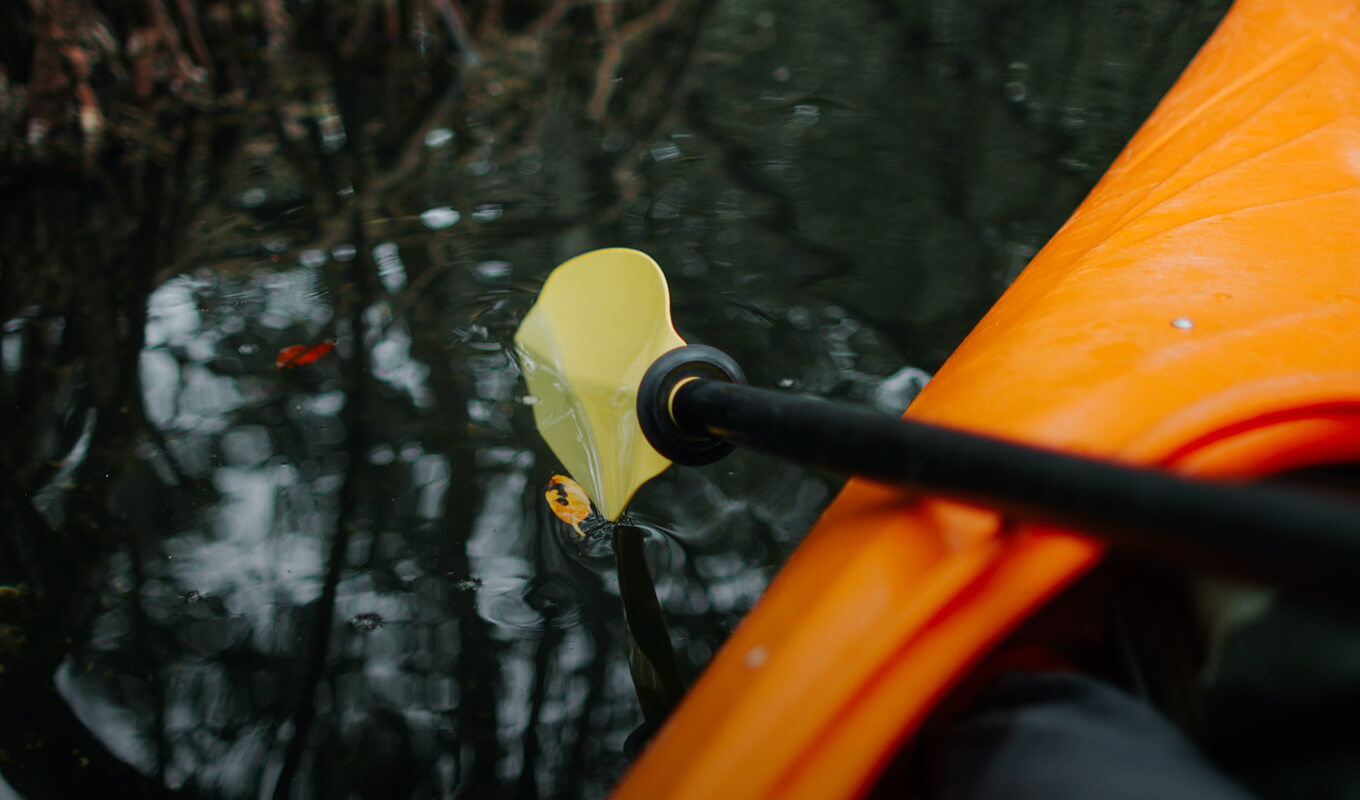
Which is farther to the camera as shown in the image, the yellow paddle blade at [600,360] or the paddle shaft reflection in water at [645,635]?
the yellow paddle blade at [600,360]

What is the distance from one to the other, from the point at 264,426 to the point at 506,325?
22.2 inches

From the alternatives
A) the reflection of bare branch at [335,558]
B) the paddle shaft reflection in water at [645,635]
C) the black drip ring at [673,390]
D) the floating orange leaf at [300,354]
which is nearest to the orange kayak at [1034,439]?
the black drip ring at [673,390]

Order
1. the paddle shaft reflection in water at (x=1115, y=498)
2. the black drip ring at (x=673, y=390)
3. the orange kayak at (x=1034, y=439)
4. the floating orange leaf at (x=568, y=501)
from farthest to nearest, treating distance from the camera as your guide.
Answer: the floating orange leaf at (x=568, y=501), the black drip ring at (x=673, y=390), the orange kayak at (x=1034, y=439), the paddle shaft reflection in water at (x=1115, y=498)

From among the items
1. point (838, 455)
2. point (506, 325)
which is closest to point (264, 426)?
point (506, 325)

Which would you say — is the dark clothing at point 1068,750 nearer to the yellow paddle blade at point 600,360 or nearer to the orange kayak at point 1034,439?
the orange kayak at point 1034,439

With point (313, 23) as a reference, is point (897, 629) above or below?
above

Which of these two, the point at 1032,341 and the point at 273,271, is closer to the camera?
the point at 1032,341

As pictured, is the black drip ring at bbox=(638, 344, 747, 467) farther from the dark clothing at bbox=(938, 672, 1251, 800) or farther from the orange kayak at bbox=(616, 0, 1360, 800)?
the dark clothing at bbox=(938, 672, 1251, 800)

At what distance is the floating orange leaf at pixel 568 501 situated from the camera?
4.61 feet

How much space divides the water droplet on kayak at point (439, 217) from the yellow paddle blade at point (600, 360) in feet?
3.37

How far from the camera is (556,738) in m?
1.10

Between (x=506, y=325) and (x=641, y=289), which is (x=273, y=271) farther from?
(x=641, y=289)

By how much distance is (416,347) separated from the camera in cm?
191

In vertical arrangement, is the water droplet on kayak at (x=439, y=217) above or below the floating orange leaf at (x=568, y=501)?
below
